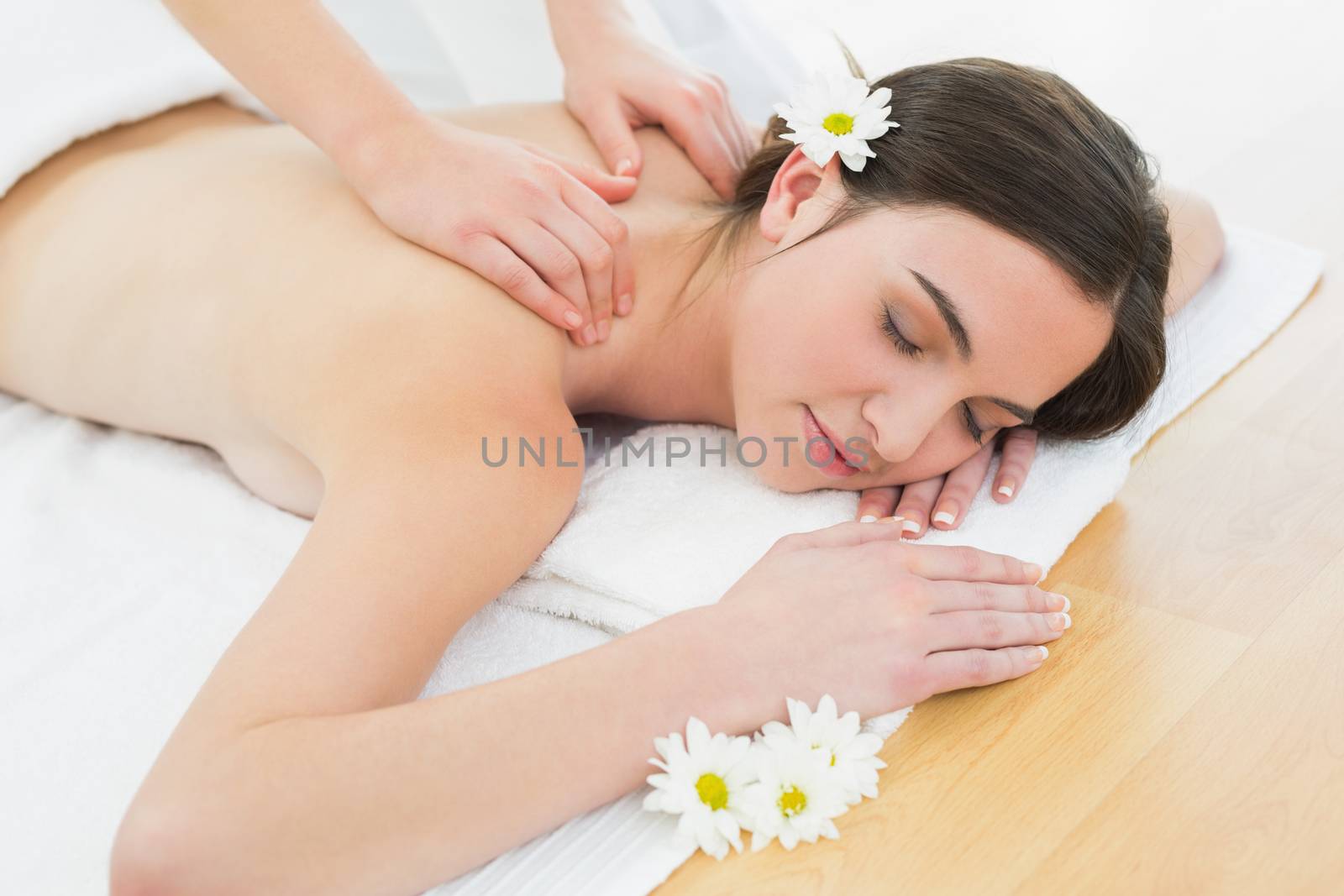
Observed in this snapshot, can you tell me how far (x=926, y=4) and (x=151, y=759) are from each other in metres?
2.28

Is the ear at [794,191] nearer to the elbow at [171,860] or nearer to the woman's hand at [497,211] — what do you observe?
the woman's hand at [497,211]

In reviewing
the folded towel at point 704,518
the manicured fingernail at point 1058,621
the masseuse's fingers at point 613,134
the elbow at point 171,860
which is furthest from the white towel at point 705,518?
the elbow at point 171,860

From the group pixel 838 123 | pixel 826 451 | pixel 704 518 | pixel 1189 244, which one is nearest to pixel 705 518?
pixel 704 518

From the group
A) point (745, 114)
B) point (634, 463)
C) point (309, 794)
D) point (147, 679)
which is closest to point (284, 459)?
point (147, 679)

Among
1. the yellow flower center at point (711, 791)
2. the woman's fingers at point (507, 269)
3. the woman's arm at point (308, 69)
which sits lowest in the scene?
the yellow flower center at point (711, 791)

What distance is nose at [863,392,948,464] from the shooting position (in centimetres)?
118

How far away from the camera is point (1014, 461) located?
1.34 m

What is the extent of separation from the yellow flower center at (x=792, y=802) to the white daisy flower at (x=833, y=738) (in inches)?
1.5

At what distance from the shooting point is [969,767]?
1.00m

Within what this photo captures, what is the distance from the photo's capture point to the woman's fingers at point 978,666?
3.43ft

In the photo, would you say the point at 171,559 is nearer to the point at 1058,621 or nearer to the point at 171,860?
the point at 171,860

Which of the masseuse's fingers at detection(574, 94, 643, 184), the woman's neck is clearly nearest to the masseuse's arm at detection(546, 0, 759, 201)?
the masseuse's fingers at detection(574, 94, 643, 184)

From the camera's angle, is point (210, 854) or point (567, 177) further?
point (567, 177)

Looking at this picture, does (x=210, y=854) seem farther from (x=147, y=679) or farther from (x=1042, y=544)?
(x=1042, y=544)
